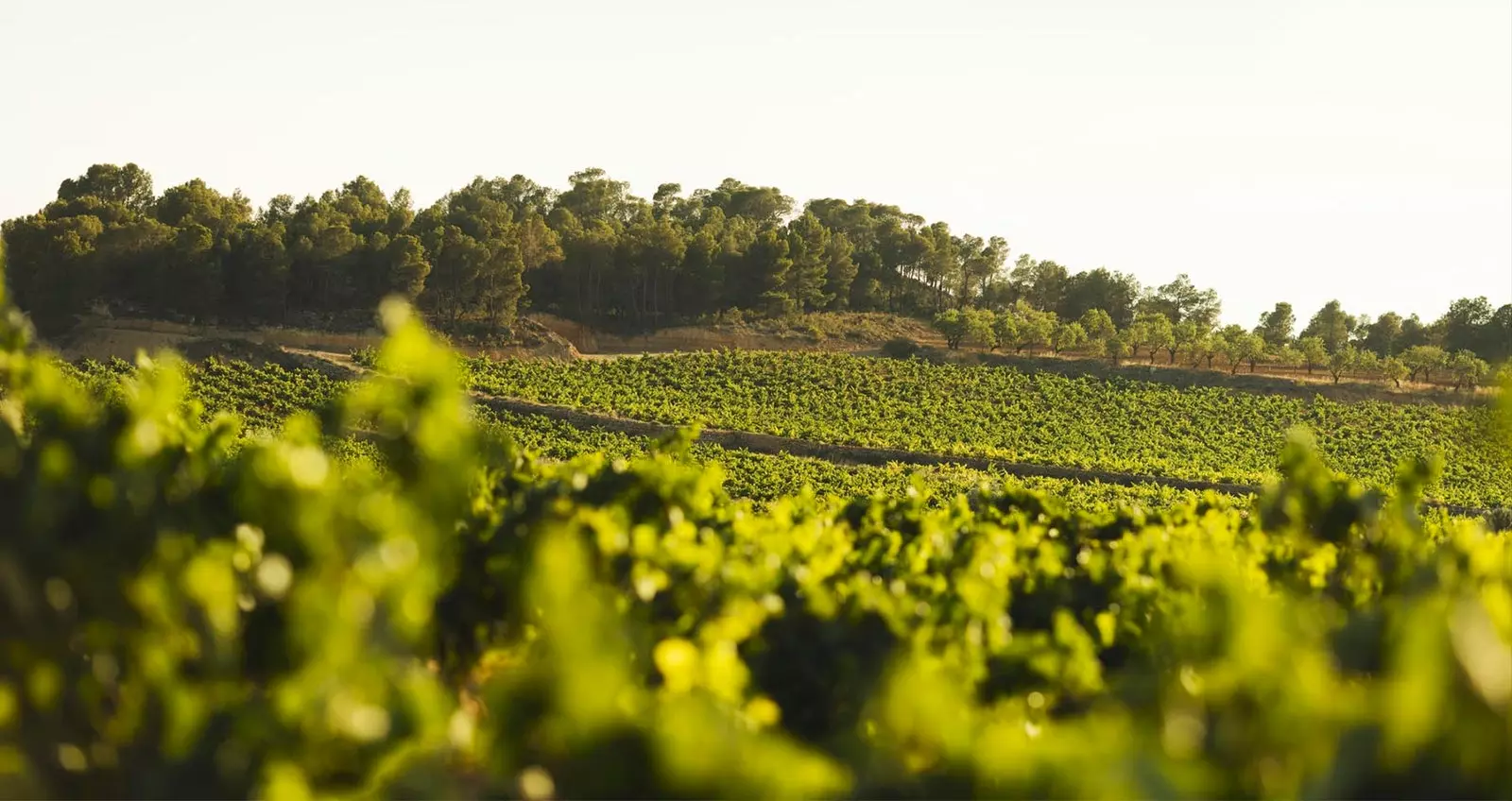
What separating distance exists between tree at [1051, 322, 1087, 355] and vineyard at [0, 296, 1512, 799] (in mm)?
71269

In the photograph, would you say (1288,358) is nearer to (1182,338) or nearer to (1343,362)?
(1343,362)

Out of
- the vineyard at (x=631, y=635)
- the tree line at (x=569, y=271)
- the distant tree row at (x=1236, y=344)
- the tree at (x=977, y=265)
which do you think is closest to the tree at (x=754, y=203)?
the tree line at (x=569, y=271)

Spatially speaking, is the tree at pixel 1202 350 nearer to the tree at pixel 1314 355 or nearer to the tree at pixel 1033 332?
the tree at pixel 1314 355

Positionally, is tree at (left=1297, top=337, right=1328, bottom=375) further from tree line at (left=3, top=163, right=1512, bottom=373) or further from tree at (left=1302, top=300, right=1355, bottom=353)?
tree at (left=1302, top=300, right=1355, bottom=353)

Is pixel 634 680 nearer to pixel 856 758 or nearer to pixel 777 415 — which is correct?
pixel 856 758

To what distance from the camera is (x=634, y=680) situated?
410cm

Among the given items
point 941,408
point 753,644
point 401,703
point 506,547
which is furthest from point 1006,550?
point 941,408

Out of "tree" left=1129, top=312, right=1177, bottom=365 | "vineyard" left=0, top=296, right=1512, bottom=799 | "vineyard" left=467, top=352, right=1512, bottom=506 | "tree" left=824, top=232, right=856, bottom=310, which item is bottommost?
"vineyard" left=467, top=352, right=1512, bottom=506

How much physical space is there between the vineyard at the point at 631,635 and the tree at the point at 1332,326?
96167 millimetres

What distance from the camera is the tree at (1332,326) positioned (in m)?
93.1

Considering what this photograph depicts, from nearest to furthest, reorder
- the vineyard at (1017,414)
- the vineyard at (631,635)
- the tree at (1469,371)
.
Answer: the vineyard at (631,635)
the vineyard at (1017,414)
the tree at (1469,371)

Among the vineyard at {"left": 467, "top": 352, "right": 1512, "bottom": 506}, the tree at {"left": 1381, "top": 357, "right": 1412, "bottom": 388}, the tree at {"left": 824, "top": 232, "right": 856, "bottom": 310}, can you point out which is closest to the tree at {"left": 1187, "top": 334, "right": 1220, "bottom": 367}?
the tree at {"left": 1381, "top": 357, "right": 1412, "bottom": 388}

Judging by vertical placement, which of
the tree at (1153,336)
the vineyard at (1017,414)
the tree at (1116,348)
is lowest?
the vineyard at (1017,414)

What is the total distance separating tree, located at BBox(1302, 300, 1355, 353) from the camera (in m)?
93.1
